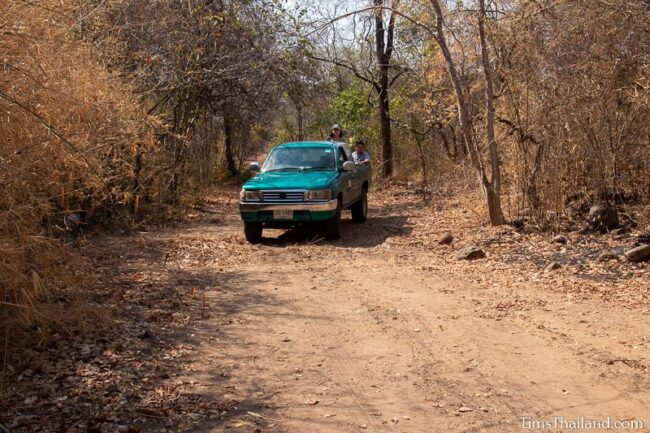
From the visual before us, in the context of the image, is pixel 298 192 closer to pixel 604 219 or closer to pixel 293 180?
pixel 293 180

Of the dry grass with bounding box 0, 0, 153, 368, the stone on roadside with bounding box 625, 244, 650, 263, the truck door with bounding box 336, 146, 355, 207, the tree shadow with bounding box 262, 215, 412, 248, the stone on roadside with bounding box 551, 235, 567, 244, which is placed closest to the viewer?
the dry grass with bounding box 0, 0, 153, 368

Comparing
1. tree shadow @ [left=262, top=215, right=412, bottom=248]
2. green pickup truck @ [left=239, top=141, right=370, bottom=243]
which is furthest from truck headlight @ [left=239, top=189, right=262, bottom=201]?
tree shadow @ [left=262, top=215, right=412, bottom=248]

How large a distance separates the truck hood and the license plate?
0.40 metres

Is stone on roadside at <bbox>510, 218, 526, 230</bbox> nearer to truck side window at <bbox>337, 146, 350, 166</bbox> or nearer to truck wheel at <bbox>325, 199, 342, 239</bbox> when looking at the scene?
truck wheel at <bbox>325, 199, 342, 239</bbox>

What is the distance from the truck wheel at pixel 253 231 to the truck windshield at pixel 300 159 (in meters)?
1.32

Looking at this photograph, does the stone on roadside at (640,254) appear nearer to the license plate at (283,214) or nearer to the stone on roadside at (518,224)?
the stone on roadside at (518,224)

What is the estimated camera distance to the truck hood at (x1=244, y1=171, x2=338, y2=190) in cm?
1062

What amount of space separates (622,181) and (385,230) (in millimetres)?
4128

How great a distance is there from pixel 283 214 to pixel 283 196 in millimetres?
285

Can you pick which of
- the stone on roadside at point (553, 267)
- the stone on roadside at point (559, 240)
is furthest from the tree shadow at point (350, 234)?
the stone on roadside at point (553, 267)

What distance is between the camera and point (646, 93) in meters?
8.69

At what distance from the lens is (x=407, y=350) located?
5.42 metres

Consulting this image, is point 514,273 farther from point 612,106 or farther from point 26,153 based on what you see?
point 26,153

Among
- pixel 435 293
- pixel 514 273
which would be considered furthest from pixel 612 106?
pixel 435 293
